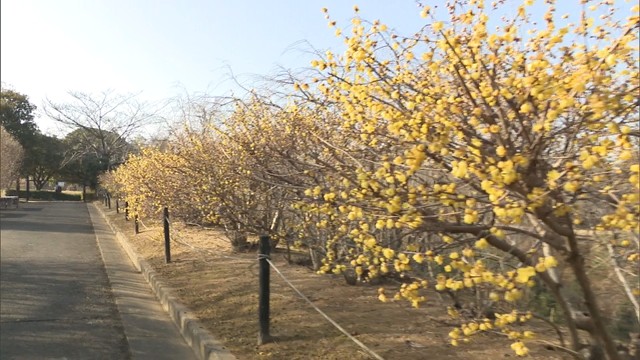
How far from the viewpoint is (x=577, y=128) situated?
2730 millimetres

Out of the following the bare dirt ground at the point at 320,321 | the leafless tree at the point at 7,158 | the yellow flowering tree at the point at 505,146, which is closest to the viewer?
the yellow flowering tree at the point at 505,146

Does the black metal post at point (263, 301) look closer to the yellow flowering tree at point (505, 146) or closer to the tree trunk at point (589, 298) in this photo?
the yellow flowering tree at point (505, 146)

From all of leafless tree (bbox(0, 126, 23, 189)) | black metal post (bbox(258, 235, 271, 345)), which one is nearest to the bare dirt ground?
black metal post (bbox(258, 235, 271, 345))

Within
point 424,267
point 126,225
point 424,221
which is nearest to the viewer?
point 424,221

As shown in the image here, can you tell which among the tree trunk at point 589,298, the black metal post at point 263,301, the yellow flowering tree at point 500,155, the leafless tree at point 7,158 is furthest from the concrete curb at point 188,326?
the leafless tree at point 7,158

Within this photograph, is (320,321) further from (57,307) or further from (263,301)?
(57,307)

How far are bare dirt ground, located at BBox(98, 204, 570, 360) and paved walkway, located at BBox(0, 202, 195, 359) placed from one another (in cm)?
50

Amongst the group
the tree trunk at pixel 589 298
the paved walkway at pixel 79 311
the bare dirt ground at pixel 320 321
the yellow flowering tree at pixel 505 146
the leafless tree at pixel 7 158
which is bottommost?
the paved walkway at pixel 79 311

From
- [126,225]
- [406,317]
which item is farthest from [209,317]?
[126,225]

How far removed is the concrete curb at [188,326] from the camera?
5121 mm

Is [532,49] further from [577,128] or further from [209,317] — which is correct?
[209,317]

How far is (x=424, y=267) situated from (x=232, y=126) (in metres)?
3.12

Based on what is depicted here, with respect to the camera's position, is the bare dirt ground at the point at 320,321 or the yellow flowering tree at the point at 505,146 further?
the bare dirt ground at the point at 320,321

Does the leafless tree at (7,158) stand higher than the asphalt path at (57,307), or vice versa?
the leafless tree at (7,158)
